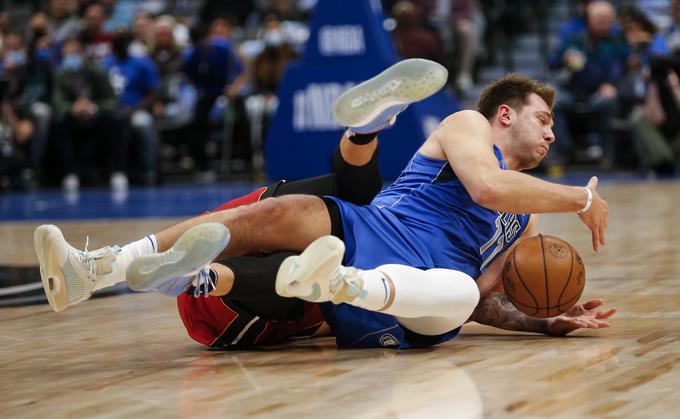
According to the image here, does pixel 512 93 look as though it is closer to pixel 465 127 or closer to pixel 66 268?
pixel 465 127

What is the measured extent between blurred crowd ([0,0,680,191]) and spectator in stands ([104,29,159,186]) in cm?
2

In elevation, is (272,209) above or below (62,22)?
below

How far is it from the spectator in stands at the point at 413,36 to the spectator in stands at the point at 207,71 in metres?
2.13

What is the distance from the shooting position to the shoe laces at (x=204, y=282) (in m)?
3.42

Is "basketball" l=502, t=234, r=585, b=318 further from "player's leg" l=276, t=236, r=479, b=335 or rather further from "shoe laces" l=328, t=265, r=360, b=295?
"shoe laces" l=328, t=265, r=360, b=295

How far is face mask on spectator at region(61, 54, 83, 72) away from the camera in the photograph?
1448 cm

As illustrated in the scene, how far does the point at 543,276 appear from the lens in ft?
12.4

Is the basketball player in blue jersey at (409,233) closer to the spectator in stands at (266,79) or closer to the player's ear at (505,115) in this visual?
the player's ear at (505,115)

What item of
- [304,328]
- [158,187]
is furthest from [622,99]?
[304,328]

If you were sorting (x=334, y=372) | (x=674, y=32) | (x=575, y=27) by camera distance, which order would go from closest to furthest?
(x=334, y=372)
(x=674, y=32)
(x=575, y=27)

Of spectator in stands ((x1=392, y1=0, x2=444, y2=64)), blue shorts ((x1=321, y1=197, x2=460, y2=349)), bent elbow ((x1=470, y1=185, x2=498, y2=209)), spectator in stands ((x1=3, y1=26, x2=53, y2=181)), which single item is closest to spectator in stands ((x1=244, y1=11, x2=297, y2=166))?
spectator in stands ((x1=392, y1=0, x2=444, y2=64))

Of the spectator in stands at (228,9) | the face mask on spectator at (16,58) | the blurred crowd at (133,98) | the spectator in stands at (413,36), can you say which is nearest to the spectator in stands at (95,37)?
the blurred crowd at (133,98)

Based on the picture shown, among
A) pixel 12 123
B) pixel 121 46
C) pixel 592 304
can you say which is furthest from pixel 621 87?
pixel 592 304

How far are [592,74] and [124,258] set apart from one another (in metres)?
11.1
